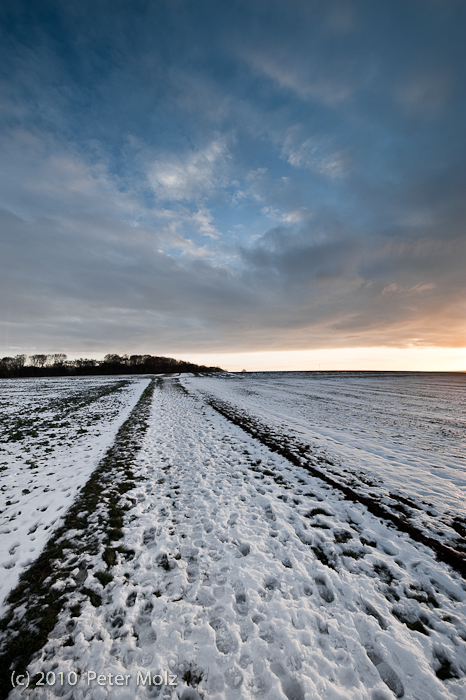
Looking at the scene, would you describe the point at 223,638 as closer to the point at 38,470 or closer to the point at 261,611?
the point at 261,611

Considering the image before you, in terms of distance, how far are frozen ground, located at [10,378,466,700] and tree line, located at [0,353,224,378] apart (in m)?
120

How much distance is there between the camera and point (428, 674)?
119 inches

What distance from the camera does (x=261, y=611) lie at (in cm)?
377

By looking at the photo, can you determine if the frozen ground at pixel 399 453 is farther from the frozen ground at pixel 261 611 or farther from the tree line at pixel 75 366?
the tree line at pixel 75 366

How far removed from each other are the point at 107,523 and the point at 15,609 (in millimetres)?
2086

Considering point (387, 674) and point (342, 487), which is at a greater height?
point (342, 487)

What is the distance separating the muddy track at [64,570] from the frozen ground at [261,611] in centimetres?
11

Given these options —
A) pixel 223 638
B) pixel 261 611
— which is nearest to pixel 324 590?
pixel 261 611

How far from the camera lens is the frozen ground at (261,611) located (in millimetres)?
2967

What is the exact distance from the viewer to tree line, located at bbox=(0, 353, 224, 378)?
108000 mm

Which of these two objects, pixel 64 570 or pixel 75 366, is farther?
pixel 75 366

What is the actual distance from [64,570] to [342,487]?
677 cm

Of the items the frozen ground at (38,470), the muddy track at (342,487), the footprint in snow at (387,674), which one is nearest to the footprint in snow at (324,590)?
the footprint in snow at (387,674)

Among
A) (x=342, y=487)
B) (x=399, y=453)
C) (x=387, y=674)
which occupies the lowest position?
(x=387, y=674)
